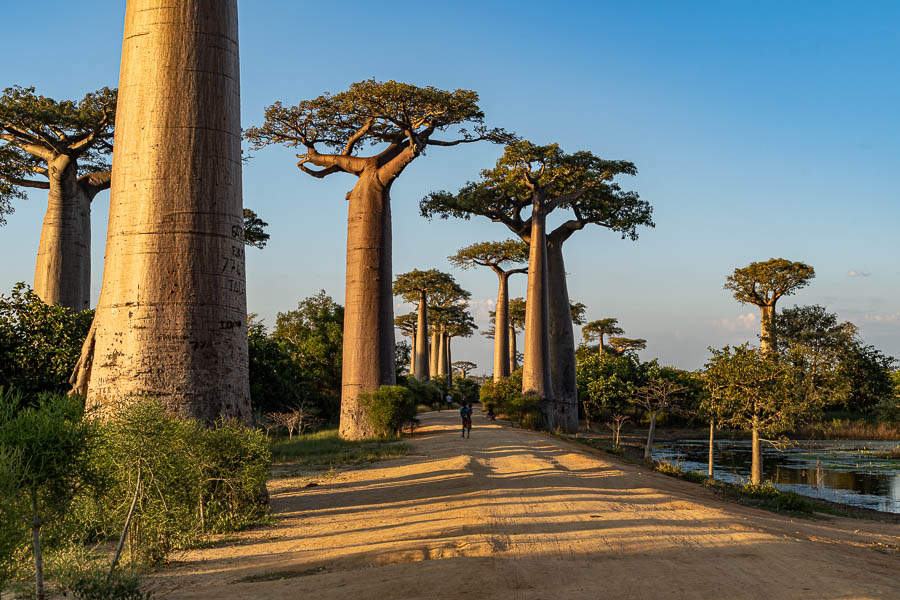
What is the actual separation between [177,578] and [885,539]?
25.8 ft

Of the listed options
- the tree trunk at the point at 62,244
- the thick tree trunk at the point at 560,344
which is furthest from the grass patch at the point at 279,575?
the thick tree trunk at the point at 560,344

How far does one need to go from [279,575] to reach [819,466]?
17643 mm

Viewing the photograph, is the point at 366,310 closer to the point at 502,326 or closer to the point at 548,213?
the point at 548,213

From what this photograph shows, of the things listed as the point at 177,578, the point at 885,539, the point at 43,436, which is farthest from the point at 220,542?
the point at 885,539

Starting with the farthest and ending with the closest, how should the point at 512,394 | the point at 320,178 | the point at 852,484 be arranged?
the point at 512,394
the point at 320,178
the point at 852,484

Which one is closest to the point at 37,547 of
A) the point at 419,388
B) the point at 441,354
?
the point at 419,388

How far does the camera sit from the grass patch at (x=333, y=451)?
14.3m

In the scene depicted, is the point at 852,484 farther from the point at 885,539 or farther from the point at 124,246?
the point at 124,246

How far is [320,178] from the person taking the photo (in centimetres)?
2116

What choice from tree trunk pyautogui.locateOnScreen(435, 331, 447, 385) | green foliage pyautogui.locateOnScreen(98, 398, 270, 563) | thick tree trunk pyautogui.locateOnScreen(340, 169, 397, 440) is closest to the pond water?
thick tree trunk pyautogui.locateOnScreen(340, 169, 397, 440)

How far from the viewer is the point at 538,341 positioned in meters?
25.7

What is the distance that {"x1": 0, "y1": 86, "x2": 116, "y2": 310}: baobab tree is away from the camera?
1984 cm

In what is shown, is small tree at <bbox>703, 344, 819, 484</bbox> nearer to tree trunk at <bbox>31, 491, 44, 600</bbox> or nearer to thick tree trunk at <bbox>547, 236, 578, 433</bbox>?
thick tree trunk at <bbox>547, 236, 578, 433</bbox>

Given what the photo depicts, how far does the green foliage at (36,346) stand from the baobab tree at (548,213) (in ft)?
50.4
